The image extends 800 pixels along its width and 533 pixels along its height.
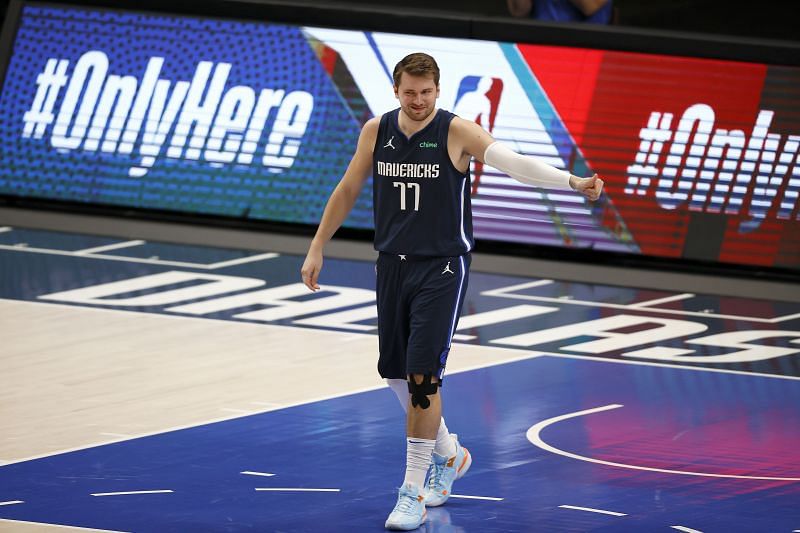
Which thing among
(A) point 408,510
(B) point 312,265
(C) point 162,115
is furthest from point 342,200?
(C) point 162,115

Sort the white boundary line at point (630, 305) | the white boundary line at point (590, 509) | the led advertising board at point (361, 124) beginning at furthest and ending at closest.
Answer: the led advertising board at point (361, 124) → the white boundary line at point (630, 305) → the white boundary line at point (590, 509)

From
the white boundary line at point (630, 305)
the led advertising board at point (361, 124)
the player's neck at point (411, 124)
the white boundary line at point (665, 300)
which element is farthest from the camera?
the led advertising board at point (361, 124)

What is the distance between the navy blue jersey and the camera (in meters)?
7.54

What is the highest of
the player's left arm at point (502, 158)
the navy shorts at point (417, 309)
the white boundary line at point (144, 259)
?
the player's left arm at point (502, 158)

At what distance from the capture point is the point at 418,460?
7.50m

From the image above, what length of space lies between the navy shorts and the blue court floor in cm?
72

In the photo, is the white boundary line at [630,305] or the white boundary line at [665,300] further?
the white boundary line at [665,300]

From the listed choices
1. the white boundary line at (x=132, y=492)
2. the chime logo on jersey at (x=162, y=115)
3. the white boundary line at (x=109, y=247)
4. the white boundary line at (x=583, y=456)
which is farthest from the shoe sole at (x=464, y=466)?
the chime logo on jersey at (x=162, y=115)

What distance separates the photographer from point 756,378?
10.7m

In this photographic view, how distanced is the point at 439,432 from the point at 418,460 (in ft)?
1.10

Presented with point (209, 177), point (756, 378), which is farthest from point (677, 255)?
point (209, 177)

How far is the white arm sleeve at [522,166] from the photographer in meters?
7.41

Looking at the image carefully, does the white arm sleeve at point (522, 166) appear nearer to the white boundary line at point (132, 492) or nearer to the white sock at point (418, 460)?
the white sock at point (418, 460)

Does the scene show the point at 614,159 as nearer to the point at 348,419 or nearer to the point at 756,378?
the point at 756,378
